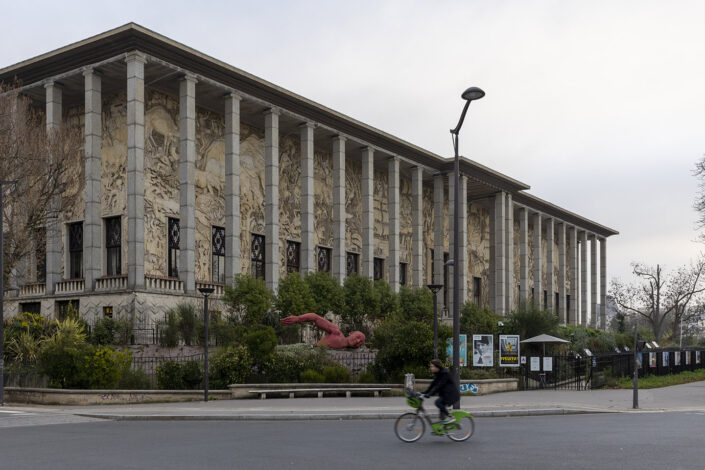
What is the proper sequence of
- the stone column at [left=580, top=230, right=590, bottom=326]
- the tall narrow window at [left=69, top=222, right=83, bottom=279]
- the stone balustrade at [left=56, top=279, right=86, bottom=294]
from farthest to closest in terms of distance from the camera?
the stone column at [left=580, top=230, right=590, bottom=326]
the tall narrow window at [left=69, top=222, right=83, bottom=279]
the stone balustrade at [left=56, top=279, right=86, bottom=294]

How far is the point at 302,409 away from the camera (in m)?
23.5

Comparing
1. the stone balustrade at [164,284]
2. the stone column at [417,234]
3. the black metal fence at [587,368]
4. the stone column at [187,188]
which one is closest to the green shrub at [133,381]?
the stone balustrade at [164,284]

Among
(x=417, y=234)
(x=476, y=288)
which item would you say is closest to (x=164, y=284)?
(x=417, y=234)

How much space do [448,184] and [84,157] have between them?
37.6m

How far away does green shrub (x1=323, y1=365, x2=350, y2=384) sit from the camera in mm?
30547

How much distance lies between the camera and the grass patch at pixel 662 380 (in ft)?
121

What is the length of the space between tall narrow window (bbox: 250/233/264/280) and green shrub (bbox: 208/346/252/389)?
22.4 m

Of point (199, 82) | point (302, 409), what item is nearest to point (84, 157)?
point (199, 82)

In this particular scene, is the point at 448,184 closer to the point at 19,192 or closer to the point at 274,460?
the point at 19,192

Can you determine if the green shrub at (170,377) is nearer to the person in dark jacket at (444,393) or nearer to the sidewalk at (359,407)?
the sidewalk at (359,407)

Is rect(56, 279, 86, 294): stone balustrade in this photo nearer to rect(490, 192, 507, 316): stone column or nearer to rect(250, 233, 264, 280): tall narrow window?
rect(250, 233, 264, 280): tall narrow window

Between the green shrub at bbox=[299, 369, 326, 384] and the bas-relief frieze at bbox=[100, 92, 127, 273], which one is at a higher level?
the bas-relief frieze at bbox=[100, 92, 127, 273]

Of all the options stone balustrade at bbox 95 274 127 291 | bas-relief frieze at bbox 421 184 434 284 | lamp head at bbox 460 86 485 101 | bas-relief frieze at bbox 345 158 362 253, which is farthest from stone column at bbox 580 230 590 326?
lamp head at bbox 460 86 485 101

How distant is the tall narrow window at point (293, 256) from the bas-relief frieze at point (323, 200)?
1609 millimetres
